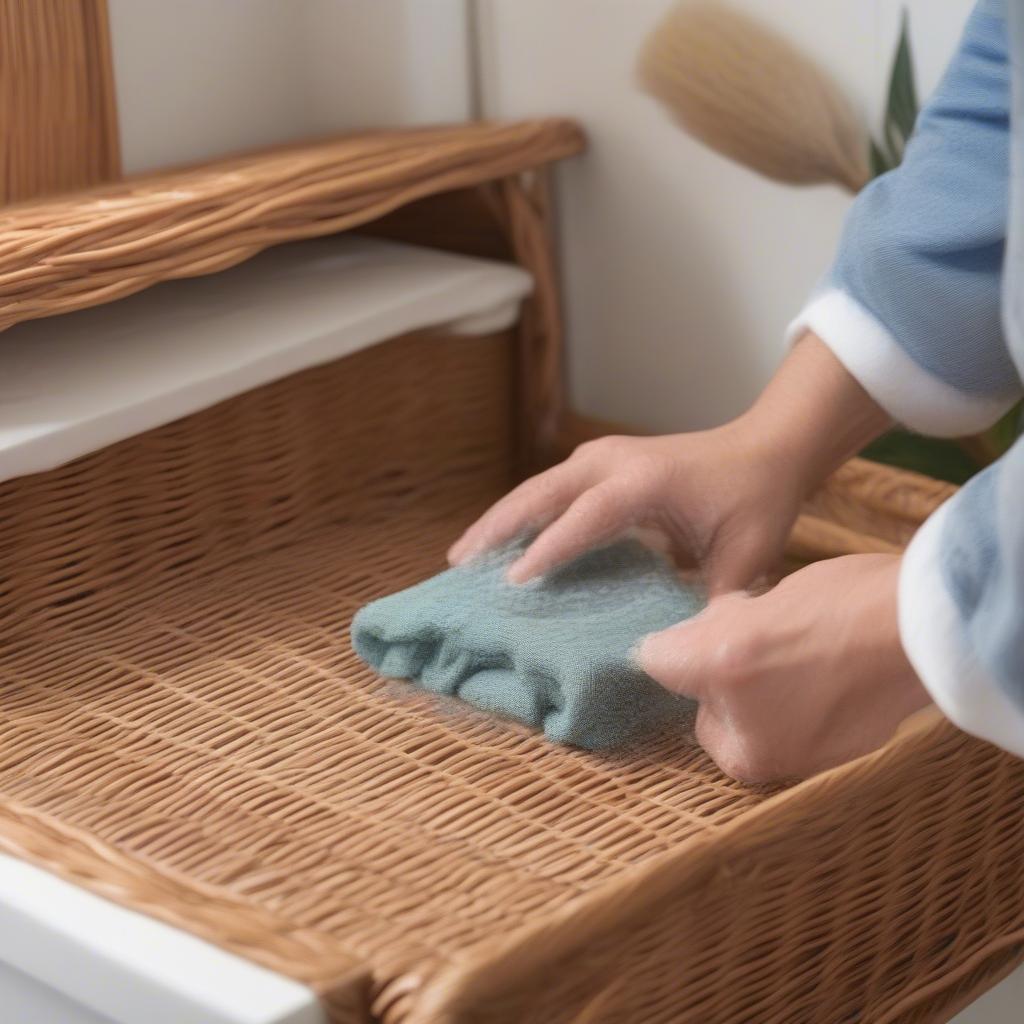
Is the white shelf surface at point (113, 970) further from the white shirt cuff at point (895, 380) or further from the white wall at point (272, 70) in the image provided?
the white wall at point (272, 70)

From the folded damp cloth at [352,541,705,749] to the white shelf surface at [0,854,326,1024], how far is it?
0.21 m

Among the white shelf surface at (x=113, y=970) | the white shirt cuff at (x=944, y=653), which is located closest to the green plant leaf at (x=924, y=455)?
the white shirt cuff at (x=944, y=653)

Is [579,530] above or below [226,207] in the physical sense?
below

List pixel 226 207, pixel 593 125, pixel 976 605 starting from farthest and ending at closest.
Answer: pixel 593 125 < pixel 226 207 < pixel 976 605

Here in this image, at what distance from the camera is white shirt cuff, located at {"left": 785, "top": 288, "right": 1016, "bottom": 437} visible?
30.2 inches

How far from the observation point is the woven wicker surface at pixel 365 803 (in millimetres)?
567

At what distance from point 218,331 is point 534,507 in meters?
0.23

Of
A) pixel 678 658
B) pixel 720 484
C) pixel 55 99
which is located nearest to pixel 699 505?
pixel 720 484

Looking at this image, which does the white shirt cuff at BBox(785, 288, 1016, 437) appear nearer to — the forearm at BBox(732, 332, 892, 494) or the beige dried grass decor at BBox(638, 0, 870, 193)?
the forearm at BBox(732, 332, 892, 494)

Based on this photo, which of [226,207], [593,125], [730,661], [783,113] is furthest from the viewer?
[593,125]

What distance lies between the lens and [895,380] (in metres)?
0.77

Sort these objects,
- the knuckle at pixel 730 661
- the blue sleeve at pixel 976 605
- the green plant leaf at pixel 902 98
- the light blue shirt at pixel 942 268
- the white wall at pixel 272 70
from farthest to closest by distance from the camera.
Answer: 1. the white wall at pixel 272 70
2. the green plant leaf at pixel 902 98
3. the light blue shirt at pixel 942 268
4. the knuckle at pixel 730 661
5. the blue sleeve at pixel 976 605

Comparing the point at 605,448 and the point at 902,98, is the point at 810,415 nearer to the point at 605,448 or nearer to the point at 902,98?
the point at 605,448

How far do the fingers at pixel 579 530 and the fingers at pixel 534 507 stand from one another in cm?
2
